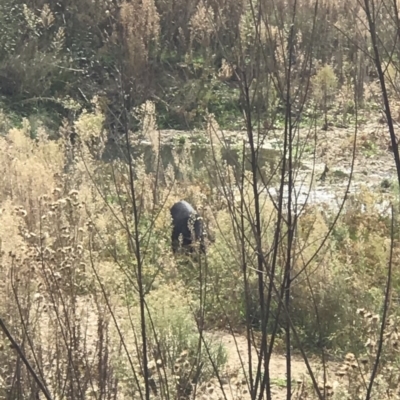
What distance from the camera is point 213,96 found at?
1370 cm

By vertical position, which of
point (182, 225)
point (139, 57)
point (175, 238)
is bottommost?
point (175, 238)

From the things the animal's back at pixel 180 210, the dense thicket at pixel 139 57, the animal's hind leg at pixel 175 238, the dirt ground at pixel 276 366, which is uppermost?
the dense thicket at pixel 139 57

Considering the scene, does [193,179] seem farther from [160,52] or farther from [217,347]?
[160,52]

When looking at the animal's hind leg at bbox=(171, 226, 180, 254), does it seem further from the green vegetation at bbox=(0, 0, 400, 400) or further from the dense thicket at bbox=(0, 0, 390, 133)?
the dense thicket at bbox=(0, 0, 390, 133)

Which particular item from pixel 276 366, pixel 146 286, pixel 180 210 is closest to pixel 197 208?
pixel 180 210

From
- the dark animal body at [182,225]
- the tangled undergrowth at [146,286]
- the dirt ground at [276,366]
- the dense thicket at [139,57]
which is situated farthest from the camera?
the dense thicket at [139,57]

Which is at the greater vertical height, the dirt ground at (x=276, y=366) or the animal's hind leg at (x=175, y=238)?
the animal's hind leg at (x=175, y=238)

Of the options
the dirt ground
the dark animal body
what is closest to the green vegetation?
the dirt ground

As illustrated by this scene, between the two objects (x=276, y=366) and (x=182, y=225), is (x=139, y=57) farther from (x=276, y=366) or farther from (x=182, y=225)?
(x=276, y=366)

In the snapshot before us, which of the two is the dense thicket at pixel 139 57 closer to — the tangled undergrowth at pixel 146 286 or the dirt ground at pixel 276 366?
the tangled undergrowth at pixel 146 286

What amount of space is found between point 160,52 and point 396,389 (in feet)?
40.0

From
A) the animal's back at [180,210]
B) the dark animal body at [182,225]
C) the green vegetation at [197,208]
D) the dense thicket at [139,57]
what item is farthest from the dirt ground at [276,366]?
the dense thicket at [139,57]

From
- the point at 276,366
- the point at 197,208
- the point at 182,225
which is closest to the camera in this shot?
the point at 276,366

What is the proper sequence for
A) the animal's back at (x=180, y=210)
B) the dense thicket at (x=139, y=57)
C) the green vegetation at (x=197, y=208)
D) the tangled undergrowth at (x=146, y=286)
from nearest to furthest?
the green vegetation at (x=197, y=208), the tangled undergrowth at (x=146, y=286), the animal's back at (x=180, y=210), the dense thicket at (x=139, y=57)
